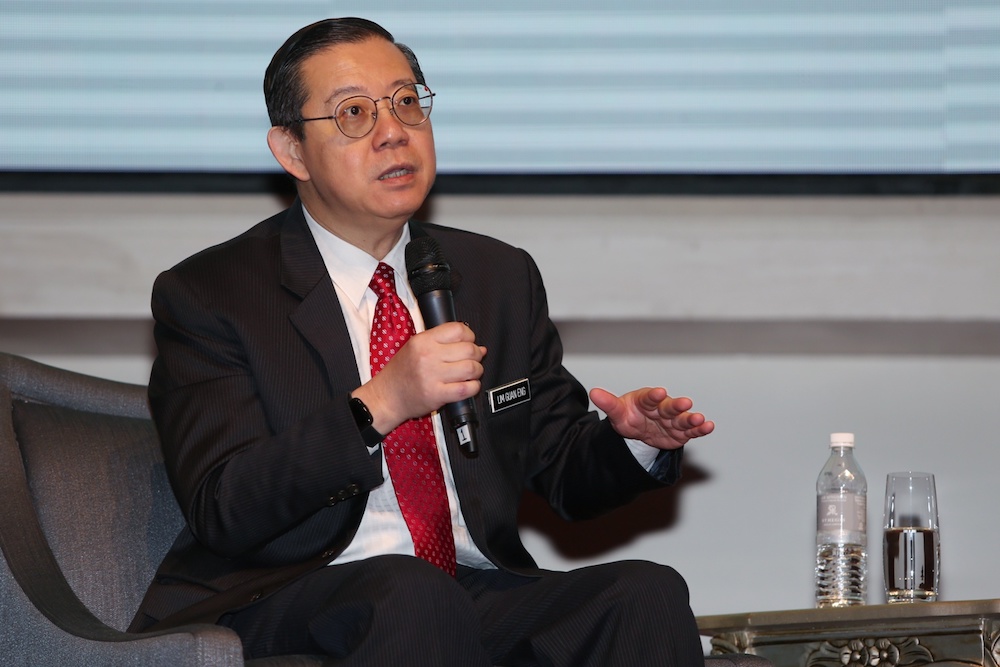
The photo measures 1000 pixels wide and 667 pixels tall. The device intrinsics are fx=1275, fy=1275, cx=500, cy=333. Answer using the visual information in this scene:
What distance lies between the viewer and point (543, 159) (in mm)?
3043

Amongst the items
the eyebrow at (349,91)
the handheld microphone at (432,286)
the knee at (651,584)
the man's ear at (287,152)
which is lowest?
the knee at (651,584)

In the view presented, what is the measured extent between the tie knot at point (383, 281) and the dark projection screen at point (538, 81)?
86 centimetres

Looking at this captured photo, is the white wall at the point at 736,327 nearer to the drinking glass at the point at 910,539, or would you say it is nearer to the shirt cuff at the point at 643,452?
the drinking glass at the point at 910,539

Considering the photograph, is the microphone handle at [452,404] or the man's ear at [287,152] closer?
the microphone handle at [452,404]

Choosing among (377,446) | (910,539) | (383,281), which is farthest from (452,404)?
(910,539)

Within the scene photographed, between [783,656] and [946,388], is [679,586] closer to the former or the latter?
[783,656]

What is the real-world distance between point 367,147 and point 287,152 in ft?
0.66

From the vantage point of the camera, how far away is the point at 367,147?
84.5 inches

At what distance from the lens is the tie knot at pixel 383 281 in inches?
86.0

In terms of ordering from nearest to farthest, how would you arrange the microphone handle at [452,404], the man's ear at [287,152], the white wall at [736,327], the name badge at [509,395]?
the microphone handle at [452,404] < the name badge at [509,395] < the man's ear at [287,152] < the white wall at [736,327]

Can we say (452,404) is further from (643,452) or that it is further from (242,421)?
(643,452)

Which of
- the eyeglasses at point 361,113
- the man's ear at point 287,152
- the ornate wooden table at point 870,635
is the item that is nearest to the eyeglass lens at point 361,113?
the eyeglasses at point 361,113

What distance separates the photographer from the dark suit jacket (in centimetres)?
186

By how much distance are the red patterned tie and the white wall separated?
91 cm
